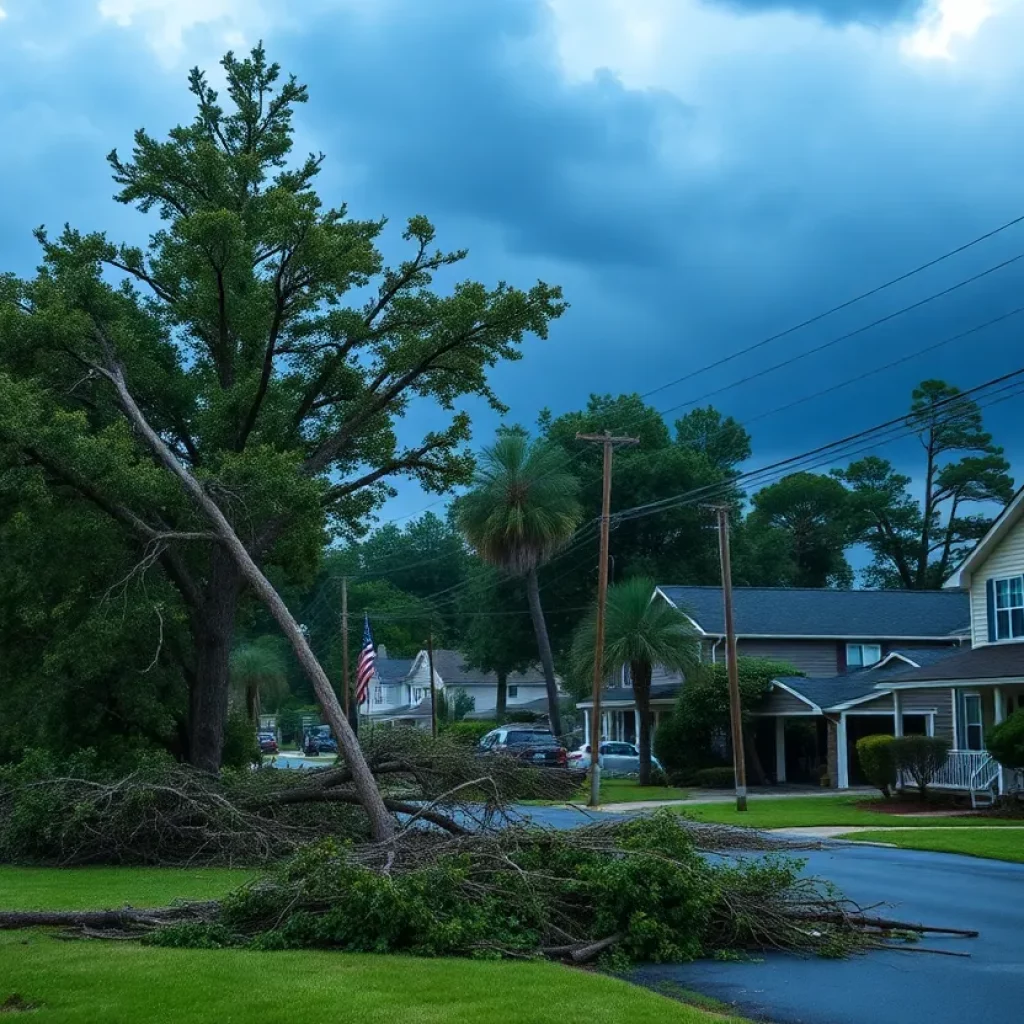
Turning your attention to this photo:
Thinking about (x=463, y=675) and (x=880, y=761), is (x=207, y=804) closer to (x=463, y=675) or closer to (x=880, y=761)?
(x=880, y=761)

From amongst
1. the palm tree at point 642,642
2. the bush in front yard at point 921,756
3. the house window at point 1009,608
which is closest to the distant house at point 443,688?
the palm tree at point 642,642

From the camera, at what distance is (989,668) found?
3206 cm

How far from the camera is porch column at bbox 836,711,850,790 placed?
137 feet

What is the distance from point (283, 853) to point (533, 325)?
1144 centimetres

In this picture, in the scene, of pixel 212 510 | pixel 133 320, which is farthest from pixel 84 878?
pixel 133 320

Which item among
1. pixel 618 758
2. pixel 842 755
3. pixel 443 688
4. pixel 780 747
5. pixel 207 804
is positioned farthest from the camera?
pixel 443 688

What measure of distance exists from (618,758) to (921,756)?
16.6 meters

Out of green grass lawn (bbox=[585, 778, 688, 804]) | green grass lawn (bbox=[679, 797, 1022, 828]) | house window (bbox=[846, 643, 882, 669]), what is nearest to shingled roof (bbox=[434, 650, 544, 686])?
house window (bbox=[846, 643, 882, 669])

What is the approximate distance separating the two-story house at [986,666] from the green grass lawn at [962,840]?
5.82 metres

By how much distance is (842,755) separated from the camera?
4194cm

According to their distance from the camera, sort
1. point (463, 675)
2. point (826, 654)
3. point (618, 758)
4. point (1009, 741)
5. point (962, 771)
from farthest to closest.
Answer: point (463, 675) → point (826, 654) → point (618, 758) → point (962, 771) → point (1009, 741)

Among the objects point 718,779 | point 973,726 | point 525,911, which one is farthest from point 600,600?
point 525,911

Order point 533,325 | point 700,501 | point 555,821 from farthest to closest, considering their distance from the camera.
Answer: point 700,501
point 555,821
point 533,325

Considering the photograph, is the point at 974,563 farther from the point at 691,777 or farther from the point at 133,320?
the point at 133,320
